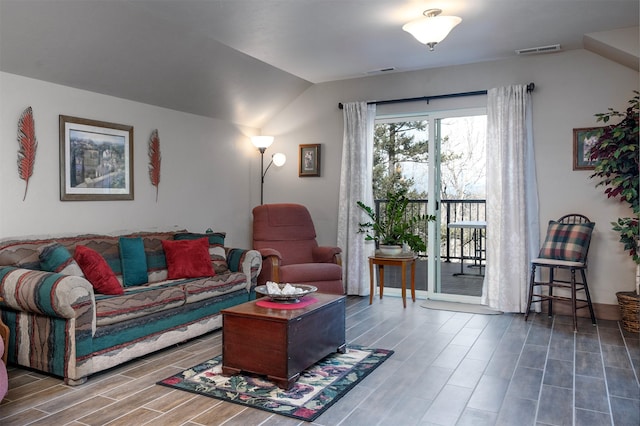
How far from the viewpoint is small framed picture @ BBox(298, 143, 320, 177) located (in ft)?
19.6

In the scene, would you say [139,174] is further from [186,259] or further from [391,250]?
[391,250]

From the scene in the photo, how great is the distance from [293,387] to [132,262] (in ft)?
6.19

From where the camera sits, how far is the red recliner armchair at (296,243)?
496 cm

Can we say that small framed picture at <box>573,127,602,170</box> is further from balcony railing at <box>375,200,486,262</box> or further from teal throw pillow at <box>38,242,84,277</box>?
teal throw pillow at <box>38,242,84,277</box>

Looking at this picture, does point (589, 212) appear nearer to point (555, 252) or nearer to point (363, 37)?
point (555, 252)

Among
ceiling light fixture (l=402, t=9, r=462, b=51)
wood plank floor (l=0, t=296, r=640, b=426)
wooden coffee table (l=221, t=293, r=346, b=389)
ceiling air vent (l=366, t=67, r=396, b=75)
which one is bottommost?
wood plank floor (l=0, t=296, r=640, b=426)

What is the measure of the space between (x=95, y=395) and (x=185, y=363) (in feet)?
2.16

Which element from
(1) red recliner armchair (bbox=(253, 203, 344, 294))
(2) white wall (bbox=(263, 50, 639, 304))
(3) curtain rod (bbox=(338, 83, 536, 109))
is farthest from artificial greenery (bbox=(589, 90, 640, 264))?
(1) red recliner armchair (bbox=(253, 203, 344, 294))

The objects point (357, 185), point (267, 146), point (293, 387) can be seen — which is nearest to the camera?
point (293, 387)

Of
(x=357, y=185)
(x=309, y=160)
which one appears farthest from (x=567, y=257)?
(x=309, y=160)

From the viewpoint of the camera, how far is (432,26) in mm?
3506

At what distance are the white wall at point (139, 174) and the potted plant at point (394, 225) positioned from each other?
1.63m

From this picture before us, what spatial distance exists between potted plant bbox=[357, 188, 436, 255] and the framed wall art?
250 centimetres

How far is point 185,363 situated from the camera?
328cm
